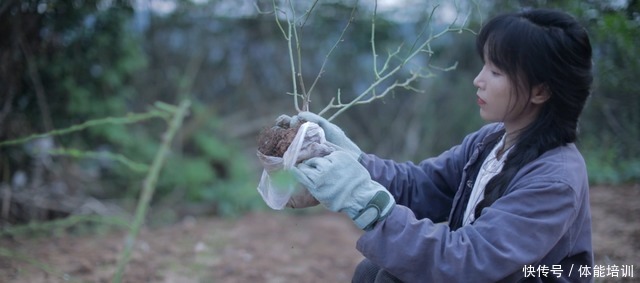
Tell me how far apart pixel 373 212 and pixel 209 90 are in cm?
576

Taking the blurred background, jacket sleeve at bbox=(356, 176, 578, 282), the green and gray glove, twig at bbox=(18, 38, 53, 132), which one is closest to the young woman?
jacket sleeve at bbox=(356, 176, 578, 282)

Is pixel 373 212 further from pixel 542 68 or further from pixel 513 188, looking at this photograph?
pixel 542 68

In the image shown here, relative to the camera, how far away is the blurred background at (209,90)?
14.1 feet

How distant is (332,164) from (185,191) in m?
4.40

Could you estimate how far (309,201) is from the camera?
1.88 meters

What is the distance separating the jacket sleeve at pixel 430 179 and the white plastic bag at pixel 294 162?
1.12ft

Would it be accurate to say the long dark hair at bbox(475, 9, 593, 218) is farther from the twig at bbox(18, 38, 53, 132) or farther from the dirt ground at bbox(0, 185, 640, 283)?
the twig at bbox(18, 38, 53, 132)

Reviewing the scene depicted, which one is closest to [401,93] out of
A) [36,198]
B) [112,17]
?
[112,17]

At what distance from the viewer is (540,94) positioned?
1.80 metres

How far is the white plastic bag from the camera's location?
182 cm

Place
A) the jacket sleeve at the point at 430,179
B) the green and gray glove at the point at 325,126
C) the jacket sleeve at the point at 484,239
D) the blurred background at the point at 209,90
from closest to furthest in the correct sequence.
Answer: the jacket sleeve at the point at 484,239 → the green and gray glove at the point at 325,126 → the jacket sleeve at the point at 430,179 → the blurred background at the point at 209,90

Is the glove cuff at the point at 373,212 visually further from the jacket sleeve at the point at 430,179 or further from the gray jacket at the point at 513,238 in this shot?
the jacket sleeve at the point at 430,179

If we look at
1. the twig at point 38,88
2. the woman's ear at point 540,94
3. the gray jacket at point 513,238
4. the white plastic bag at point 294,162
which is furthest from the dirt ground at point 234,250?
the woman's ear at point 540,94

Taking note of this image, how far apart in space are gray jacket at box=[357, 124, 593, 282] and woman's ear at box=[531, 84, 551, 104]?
152 mm
